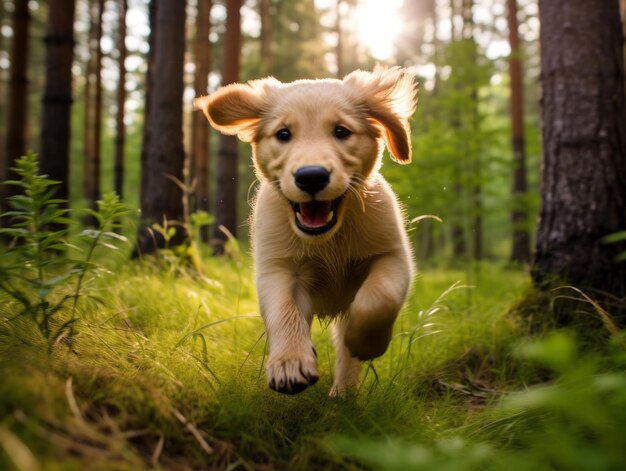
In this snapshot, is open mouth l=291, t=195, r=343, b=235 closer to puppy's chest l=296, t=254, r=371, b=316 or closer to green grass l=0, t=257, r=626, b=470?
puppy's chest l=296, t=254, r=371, b=316

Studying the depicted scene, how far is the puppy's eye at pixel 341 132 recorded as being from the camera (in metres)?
2.81

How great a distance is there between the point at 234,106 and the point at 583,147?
2639mm

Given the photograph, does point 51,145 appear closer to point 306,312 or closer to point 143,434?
point 306,312

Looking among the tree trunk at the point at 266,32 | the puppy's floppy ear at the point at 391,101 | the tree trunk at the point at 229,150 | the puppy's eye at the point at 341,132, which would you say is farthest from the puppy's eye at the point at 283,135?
the tree trunk at the point at 266,32

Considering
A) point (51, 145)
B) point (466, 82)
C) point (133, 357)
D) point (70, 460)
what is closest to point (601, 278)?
point (133, 357)

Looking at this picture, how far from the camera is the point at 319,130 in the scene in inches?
109

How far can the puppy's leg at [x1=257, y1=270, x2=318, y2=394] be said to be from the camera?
7.46 ft

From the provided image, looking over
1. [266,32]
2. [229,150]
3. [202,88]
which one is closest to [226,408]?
[229,150]

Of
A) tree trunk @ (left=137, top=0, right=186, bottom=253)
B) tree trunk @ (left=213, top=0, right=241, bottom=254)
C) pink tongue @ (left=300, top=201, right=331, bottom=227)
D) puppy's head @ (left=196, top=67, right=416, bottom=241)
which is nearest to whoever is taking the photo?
puppy's head @ (left=196, top=67, right=416, bottom=241)

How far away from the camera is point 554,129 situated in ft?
13.3

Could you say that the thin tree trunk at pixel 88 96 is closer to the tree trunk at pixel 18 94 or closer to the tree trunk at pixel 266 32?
the tree trunk at pixel 266 32

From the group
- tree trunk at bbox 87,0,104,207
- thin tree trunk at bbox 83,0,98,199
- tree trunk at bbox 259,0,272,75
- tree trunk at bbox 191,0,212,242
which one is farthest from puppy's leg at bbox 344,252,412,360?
thin tree trunk at bbox 83,0,98,199

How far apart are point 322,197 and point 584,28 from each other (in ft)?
9.49

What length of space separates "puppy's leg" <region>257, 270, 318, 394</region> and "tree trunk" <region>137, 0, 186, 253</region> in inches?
132
